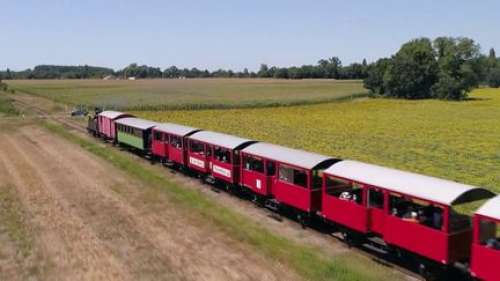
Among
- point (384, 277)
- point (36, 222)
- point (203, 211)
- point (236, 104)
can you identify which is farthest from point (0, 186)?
point (236, 104)

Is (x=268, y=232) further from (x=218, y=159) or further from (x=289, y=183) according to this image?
(x=218, y=159)

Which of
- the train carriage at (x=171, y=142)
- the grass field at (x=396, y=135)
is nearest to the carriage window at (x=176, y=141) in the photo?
the train carriage at (x=171, y=142)

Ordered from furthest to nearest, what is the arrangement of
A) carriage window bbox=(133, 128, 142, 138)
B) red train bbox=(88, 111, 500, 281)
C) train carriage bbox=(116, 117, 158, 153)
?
carriage window bbox=(133, 128, 142, 138), train carriage bbox=(116, 117, 158, 153), red train bbox=(88, 111, 500, 281)

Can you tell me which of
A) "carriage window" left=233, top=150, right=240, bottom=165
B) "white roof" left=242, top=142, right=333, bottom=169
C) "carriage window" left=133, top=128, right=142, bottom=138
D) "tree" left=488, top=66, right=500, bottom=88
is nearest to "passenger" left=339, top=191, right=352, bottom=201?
"white roof" left=242, top=142, right=333, bottom=169

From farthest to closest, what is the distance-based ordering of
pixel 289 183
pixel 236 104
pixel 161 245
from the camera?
pixel 236 104 → pixel 289 183 → pixel 161 245

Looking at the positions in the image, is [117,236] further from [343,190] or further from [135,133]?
[135,133]

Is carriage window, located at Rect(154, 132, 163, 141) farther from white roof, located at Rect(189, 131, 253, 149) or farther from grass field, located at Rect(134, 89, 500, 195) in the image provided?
grass field, located at Rect(134, 89, 500, 195)

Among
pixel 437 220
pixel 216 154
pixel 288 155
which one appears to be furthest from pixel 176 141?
pixel 437 220
